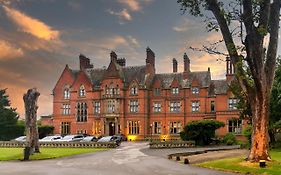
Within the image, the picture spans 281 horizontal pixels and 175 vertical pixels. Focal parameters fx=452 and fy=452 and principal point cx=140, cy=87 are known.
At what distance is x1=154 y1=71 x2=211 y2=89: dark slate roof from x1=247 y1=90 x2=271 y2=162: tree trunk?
46.7 meters

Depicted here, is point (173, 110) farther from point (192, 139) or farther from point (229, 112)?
point (192, 139)

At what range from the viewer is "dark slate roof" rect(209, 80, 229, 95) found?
243 feet

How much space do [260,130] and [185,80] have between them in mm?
49940

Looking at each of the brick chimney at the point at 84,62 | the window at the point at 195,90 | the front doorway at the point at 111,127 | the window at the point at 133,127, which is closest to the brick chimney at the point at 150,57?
the window at the point at 195,90

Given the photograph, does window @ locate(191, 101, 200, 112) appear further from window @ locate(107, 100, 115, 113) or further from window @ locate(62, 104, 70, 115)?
window @ locate(62, 104, 70, 115)

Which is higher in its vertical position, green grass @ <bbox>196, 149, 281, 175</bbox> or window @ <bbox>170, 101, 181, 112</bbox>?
window @ <bbox>170, 101, 181, 112</bbox>

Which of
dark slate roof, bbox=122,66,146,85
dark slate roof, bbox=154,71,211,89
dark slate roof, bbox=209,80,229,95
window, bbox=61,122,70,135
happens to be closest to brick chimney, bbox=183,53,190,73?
dark slate roof, bbox=154,71,211,89

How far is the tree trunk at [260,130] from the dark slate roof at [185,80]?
46709mm

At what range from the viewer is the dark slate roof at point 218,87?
74.2 m

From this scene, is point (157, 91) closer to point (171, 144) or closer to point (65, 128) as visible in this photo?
point (65, 128)

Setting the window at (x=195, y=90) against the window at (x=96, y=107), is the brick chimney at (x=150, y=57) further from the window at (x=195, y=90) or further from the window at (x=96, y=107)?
the window at (x=96, y=107)

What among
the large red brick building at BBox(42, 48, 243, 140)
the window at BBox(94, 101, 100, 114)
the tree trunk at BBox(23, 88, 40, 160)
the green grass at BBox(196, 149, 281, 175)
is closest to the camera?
the green grass at BBox(196, 149, 281, 175)

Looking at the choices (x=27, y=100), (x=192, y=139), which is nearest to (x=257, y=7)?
(x=27, y=100)

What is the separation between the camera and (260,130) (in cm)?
2897
